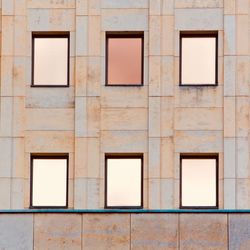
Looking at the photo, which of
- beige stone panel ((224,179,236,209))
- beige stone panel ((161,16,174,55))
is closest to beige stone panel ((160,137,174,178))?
beige stone panel ((224,179,236,209))

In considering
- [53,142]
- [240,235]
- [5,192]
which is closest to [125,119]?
[53,142]

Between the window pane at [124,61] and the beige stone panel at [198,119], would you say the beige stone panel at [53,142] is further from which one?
the beige stone panel at [198,119]

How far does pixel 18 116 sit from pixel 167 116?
402cm

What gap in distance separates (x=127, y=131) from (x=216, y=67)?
304 cm

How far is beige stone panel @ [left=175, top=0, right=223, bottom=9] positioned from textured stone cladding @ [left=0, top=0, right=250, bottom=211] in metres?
0.03

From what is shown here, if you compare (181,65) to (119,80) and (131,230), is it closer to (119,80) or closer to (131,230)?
(119,80)

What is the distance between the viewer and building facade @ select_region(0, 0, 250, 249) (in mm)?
26016

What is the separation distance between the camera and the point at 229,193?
2622 cm

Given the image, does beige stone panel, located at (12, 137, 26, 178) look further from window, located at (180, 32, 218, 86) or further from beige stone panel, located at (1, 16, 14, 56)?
window, located at (180, 32, 218, 86)

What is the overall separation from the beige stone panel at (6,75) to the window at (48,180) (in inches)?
76.4

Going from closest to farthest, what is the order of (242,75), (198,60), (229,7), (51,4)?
(242,75)
(229,7)
(51,4)
(198,60)

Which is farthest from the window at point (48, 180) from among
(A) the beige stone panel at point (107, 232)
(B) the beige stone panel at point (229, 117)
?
(B) the beige stone panel at point (229, 117)

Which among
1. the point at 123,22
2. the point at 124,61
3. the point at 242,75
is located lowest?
Result: the point at 242,75

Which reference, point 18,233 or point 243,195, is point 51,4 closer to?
point 18,233
